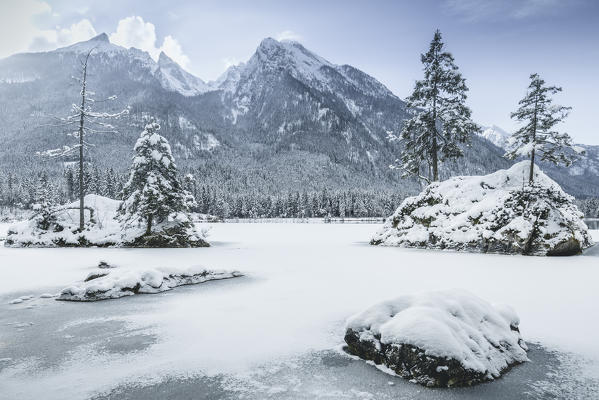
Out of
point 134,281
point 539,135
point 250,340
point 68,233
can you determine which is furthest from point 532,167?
point 68,233

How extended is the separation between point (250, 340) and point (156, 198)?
66.3 ft

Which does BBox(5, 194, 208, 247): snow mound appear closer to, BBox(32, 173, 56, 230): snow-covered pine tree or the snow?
the snow

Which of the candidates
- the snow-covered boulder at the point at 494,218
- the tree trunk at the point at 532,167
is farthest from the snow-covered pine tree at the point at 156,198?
the tree trunk at the point at 532,167

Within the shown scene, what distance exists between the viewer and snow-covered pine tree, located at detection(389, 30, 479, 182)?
84.1 ft

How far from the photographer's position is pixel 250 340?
219 inches

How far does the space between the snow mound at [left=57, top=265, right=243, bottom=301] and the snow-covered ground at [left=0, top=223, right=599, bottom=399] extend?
0.48 m

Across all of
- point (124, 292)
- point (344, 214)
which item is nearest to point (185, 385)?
point (124, 292)

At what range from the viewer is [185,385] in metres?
4.06

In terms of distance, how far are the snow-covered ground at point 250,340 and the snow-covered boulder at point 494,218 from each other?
303 inches

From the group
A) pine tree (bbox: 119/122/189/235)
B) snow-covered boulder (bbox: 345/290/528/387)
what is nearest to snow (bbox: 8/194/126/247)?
pine tree (bbox: 119/122/189/235)

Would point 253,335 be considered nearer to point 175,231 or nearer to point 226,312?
point 226,312

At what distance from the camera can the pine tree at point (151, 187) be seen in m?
23.7

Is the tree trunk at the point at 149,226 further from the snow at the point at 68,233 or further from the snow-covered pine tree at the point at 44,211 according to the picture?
the snow-covered pine tree at the point at 44,211

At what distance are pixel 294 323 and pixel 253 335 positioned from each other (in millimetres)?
970
